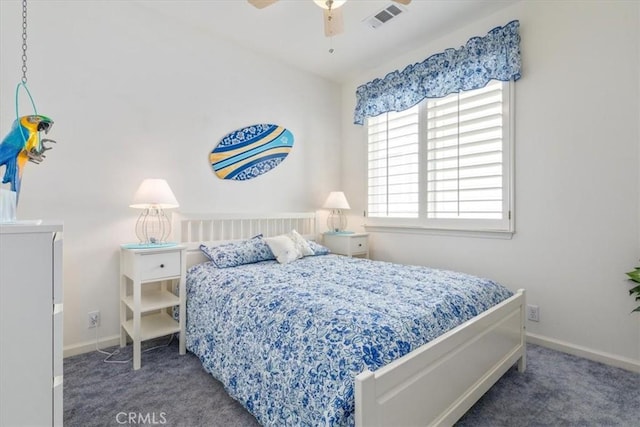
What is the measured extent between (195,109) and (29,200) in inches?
57.1

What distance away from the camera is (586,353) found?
7.73 feet

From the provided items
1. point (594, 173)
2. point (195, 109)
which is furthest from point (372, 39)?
point (594, 173)

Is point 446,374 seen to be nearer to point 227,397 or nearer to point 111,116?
point 227,397

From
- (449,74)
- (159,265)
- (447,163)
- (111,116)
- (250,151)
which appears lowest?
(159,265)

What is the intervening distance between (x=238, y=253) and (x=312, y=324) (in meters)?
1.45

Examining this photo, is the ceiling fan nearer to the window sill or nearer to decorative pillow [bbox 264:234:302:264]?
decorative pillow [bbox 264:234:302:264]

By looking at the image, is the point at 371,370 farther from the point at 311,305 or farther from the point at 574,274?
the point at 574,274

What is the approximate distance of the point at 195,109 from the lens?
9.73ft

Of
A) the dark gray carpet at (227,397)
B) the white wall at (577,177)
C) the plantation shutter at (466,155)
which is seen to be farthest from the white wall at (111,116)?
the white wall at (577,177)

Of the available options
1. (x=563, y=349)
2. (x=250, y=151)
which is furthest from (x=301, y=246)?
(x=563, y=349)

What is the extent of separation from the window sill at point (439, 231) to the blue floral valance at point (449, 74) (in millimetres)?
1288

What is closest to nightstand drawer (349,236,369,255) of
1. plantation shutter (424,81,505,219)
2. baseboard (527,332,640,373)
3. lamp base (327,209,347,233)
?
lamp base (327,209,347,233)

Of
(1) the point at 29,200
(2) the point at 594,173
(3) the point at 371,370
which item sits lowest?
(3) the point at 371,370

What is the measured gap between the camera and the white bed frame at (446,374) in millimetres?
1122
